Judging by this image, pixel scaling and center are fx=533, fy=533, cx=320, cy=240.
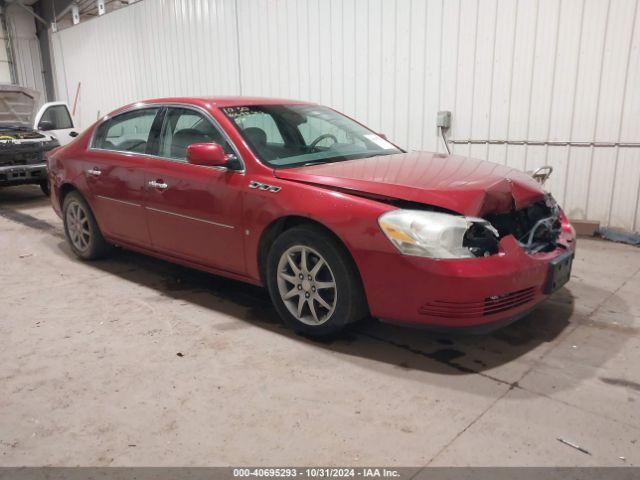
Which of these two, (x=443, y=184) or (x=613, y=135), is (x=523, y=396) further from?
(x=613, y=135)

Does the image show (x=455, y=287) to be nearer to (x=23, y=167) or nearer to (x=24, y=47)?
(x=23, y=167)

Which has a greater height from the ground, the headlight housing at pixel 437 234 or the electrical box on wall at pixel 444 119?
the electrical box on wall at pixel 444 119

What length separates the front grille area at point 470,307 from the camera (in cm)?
269

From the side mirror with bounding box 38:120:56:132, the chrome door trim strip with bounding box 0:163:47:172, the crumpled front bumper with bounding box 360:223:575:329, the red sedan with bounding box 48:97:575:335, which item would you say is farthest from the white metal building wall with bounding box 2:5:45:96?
the crumpled front bumper with bounding box 360:223:575:329

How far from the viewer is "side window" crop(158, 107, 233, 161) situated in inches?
146

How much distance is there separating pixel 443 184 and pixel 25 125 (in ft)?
26.2

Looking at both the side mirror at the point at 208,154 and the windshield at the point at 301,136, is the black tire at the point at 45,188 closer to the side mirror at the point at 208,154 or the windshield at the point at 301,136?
the windshield at the point at 301,136

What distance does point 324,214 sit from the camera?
296 cm

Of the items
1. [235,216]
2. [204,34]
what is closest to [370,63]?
[204,34]

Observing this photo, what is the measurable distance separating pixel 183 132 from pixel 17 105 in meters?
6.24

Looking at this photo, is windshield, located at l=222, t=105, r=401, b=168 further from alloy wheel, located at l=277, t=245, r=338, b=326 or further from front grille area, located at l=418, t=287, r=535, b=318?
front grille area, located at l=418, t=287, r=535, b=318

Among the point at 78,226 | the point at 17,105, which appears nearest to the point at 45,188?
the point at 17,105

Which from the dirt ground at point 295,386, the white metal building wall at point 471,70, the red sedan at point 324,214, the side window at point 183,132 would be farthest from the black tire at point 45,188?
the side window at point 183,132

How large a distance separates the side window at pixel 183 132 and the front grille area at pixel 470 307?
5.97 feet
